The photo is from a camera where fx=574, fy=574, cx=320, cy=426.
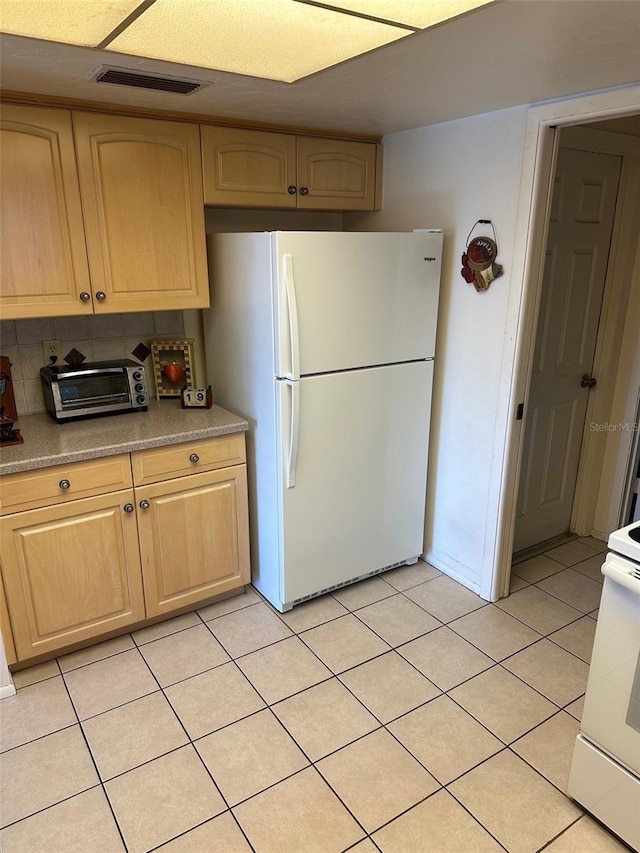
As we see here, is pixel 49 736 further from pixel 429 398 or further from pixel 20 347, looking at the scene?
pixel 429 398

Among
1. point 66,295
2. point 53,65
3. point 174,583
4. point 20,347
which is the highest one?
point 53,65

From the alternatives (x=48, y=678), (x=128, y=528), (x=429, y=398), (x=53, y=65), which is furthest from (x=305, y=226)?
(x=48, y=678)

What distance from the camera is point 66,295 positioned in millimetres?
2191

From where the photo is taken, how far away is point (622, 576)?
56.9 inches

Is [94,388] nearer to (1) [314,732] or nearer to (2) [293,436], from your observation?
(2) [293,436]

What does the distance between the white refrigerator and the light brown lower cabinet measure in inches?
8.3

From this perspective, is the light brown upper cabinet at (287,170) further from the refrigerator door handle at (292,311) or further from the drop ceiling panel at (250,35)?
the drop ceiling panel at (250,35)

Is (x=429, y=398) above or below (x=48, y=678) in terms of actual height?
Result: above

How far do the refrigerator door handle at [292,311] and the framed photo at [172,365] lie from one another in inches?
28.4

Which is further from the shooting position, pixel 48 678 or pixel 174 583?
pixel 174 583

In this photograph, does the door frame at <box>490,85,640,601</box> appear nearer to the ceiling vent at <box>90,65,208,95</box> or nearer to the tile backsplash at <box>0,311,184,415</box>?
the ceiling vent at <box>90,65,208,95</box>

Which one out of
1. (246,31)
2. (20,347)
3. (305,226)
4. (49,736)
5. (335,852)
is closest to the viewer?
(246,31)

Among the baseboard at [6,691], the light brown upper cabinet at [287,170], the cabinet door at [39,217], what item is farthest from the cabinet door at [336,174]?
the baseboard at [6,691]

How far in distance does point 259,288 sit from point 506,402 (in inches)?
45.3
